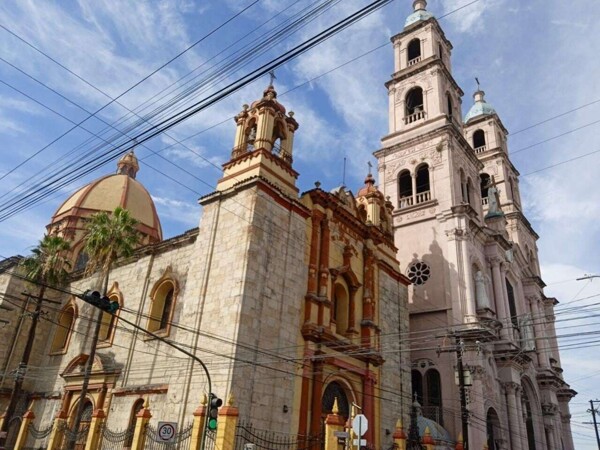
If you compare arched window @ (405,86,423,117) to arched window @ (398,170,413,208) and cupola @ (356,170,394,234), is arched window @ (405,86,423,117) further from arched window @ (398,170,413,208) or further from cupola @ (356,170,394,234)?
cupola @ (356,170,394,234)

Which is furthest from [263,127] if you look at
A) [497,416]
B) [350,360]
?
[497,416]

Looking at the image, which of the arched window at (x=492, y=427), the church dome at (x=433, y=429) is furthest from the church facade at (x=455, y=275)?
the church dome at (x=433, y=429)

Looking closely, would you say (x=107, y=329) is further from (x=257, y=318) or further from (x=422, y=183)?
(x=422, y=183)

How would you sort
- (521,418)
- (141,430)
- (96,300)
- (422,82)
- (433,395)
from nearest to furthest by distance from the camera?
(96,300)
(141,430)
(433,395)
(521,418)
(422,82)

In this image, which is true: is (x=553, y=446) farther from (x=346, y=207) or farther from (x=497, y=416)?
(x=346, y=207)

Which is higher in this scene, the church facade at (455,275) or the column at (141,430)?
the church facade at (455,275)

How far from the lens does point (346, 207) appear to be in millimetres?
23953

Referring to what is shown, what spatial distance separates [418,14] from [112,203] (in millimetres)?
29000

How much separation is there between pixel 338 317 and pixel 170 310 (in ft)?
24.1

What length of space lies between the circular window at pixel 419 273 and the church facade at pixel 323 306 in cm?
13

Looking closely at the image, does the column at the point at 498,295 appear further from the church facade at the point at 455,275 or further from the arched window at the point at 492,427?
the arched window at the point at 492,427

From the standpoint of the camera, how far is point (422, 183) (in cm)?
3409

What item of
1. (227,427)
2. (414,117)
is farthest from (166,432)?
(414,117)

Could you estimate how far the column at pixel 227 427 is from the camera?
13484 millimetres
